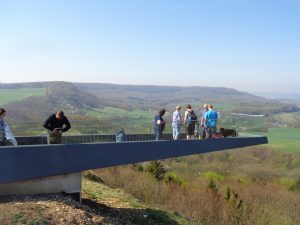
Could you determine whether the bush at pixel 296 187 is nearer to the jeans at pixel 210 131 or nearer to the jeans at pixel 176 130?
the jeans at pixel 210 131

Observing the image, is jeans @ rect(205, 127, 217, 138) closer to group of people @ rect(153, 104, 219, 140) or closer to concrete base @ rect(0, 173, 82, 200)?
group of people @ rect(153, 104, 219, 140)

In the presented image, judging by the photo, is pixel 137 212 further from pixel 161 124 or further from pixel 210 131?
pixel 210 131

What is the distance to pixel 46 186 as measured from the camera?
11516mm

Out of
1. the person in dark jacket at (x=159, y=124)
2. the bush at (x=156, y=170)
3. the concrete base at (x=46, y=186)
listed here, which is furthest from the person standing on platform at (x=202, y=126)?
the bush at (x=156, y=170)

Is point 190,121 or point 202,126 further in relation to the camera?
point 202,126

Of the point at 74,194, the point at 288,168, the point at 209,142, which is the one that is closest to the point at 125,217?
the point at 74,194

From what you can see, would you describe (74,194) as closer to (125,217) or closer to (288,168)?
(125,217)

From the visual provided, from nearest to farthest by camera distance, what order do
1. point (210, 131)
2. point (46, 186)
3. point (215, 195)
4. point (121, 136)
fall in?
point (46, 186) → point (121, 136) → point (210, 131) → point (215, 195)

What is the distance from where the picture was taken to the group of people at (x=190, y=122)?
1453cm

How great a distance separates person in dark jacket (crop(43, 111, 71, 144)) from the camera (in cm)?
1172

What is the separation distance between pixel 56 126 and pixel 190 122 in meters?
5.32

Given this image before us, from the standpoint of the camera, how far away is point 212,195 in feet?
105

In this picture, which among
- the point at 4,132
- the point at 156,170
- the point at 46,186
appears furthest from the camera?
the point at 156,170

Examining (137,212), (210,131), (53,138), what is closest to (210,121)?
(210,131)
